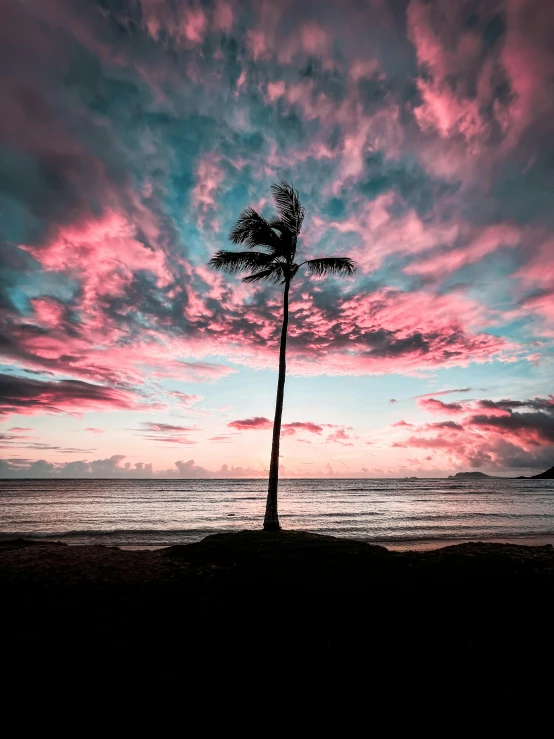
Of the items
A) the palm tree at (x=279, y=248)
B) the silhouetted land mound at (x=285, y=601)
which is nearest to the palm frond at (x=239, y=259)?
the palm tree at (x=279, y=248)

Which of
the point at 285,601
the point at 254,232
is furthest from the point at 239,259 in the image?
the point at 285,601

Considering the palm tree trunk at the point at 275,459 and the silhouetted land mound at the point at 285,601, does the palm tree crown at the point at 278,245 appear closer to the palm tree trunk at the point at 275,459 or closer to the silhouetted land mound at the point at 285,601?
the palm tree trunk at the point at 275,459

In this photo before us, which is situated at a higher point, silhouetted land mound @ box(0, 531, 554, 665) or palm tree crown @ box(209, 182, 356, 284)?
palm tree crown @ box(209, 182, 356, 284)

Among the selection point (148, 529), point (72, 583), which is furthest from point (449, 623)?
point (148, 529)

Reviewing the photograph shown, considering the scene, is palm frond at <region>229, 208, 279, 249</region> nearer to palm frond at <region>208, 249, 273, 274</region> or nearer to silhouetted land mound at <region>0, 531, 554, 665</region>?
palm frond at <region>208, 249, 273, 274</region>

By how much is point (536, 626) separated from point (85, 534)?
2656cm

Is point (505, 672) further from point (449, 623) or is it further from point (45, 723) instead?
point (45, 723)

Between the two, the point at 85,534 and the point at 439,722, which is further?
the point at 85,534

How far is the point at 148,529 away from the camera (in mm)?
28125

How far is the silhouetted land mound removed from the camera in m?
6.43

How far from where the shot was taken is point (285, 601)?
825 centimetres

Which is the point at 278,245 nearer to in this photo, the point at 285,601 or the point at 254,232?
the point at 254,232

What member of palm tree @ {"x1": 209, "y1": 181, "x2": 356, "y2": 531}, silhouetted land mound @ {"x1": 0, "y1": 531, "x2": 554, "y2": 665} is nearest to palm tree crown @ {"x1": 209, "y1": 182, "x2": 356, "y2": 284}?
palm tree @ {"x1": 209, "y1": 181, "x2": 356, "y2": 531}

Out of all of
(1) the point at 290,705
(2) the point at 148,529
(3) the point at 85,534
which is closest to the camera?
(1) the point at 290,705
